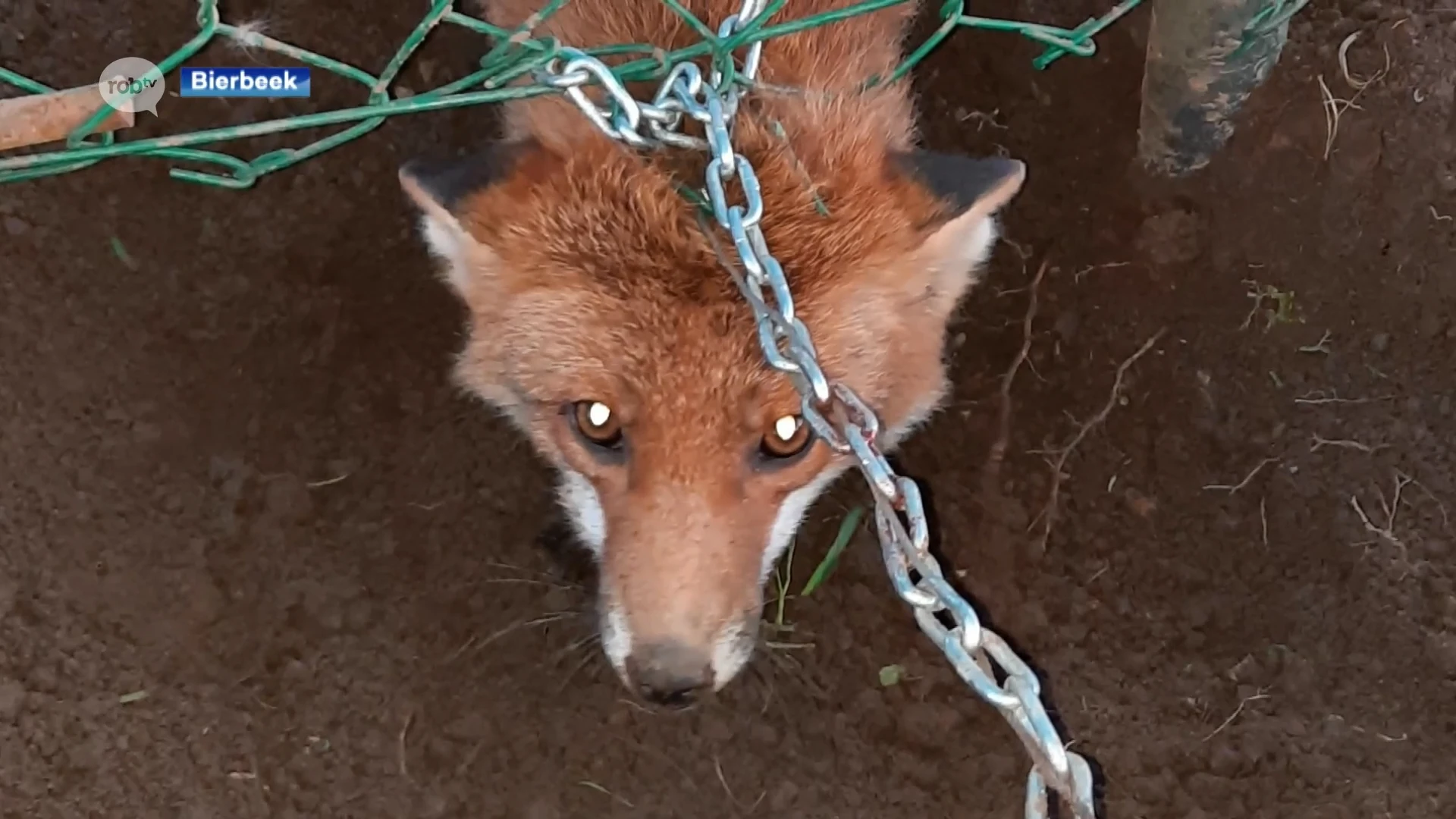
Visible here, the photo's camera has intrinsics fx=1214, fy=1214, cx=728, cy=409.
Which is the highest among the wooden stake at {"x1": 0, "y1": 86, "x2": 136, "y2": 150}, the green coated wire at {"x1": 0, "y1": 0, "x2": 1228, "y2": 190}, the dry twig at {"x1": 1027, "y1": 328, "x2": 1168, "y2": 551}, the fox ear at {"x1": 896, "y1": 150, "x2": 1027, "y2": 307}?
the wooden stake at {"x1": 0, "y1": 86, "x2": 136, "y2": 150}

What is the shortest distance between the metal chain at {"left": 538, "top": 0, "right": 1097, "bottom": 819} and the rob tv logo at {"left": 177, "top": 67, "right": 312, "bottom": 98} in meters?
1.77

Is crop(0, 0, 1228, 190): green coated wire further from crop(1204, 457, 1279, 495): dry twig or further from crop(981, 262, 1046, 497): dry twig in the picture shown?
crop(1204, 457, 1279, 495): dry twig

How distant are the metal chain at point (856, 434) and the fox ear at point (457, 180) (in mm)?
475

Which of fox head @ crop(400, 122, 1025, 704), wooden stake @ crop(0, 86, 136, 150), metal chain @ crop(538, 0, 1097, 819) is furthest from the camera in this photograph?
wooden stake @ crop(0, 86, 136, 150)

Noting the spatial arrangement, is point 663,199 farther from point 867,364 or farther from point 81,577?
point 81,577

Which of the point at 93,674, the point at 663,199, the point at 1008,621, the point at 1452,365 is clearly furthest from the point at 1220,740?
the point at 93,674

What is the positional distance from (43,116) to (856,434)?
1785 millimetres

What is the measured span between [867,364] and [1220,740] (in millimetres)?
1533

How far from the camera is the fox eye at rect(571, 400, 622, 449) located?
2.09m

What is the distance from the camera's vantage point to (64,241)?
3.06 meters

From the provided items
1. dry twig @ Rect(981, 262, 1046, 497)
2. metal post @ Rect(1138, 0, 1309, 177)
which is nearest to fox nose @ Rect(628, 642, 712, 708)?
dry twig @ Rect(981, 262, 1046, 497)

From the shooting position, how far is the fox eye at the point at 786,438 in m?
2.04

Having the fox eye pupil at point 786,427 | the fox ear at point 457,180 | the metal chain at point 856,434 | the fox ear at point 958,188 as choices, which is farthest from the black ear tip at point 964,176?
the fox ear at point 457,180

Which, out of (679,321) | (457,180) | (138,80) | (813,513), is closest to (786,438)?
(679,321)
